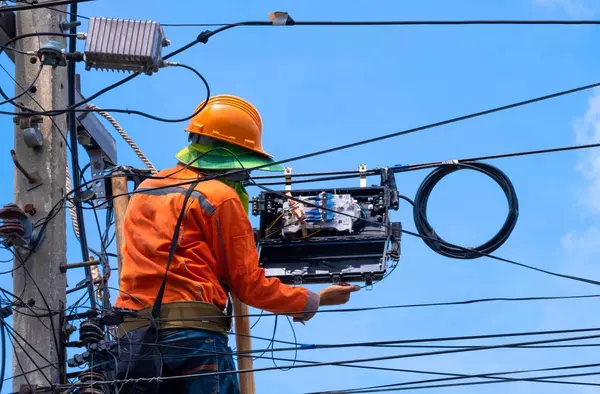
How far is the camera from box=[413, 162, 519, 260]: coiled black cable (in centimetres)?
1005

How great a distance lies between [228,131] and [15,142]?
56.7 inches

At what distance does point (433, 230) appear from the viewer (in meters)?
10.1

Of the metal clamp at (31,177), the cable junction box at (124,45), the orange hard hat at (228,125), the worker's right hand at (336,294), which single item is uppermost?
the cable junction box at (124,45)

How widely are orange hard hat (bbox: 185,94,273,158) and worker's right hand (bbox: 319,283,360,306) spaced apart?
3.49ft

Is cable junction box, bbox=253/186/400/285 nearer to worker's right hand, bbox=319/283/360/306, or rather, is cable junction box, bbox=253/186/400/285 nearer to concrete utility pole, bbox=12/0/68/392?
worker's right hand, bbox=319/283/360/306

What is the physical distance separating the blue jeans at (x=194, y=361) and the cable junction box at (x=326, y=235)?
3.68 feet

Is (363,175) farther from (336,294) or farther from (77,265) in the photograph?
(77,265)

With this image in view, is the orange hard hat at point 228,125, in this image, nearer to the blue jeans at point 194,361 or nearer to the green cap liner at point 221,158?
the green cap liner at point 221,158

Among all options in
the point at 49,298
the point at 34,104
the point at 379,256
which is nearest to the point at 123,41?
the point at 34,104

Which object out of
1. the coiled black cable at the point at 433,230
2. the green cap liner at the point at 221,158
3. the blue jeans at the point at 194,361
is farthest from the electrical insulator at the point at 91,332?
the coiled black cable at the point at 433,230

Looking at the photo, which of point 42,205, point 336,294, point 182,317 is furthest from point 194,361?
point 42,205

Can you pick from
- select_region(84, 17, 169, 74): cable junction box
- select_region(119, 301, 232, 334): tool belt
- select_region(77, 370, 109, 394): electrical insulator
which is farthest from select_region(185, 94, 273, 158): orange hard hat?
select_region(77, 370, 109, 394): electrical insulator

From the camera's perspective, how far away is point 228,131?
9.91 m

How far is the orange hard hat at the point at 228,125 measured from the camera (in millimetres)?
9891
